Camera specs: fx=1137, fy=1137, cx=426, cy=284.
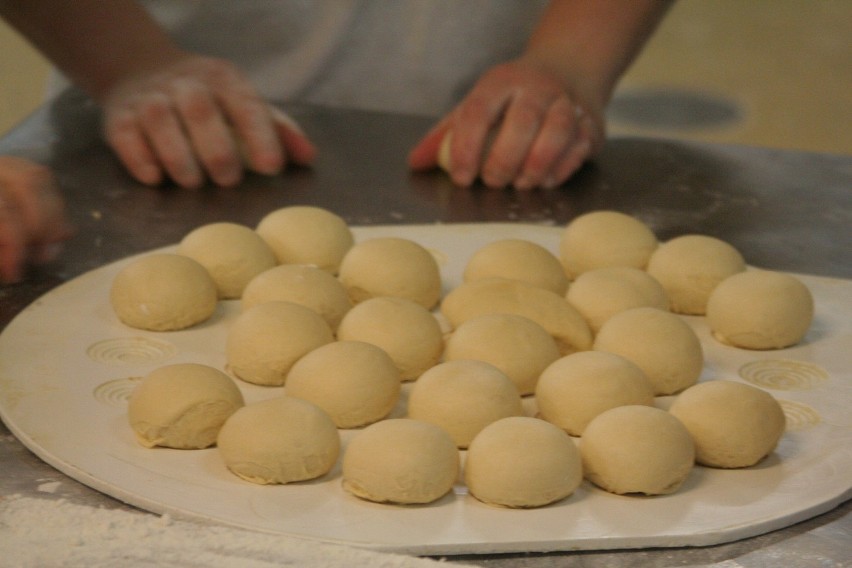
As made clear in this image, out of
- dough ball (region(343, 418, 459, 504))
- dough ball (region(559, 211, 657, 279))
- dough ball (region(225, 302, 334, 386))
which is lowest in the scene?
dough ball (region(559, 211, 657, 279))

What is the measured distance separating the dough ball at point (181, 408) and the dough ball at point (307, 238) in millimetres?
457

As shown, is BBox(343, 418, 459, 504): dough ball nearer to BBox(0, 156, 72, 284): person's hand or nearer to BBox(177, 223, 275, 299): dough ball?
BBox(177, 223, 275, 299): dough ball

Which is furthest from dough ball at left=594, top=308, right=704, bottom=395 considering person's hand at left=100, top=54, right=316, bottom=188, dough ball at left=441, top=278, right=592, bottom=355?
person's hand at left=100, top=54, right=316, bottom=188

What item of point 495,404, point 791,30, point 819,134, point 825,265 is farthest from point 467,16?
point 791,30

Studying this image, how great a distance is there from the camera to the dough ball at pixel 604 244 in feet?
5.40

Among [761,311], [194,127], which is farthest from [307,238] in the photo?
[761,311]

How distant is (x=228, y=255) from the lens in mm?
1576

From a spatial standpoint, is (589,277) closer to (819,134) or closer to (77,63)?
(77,63)

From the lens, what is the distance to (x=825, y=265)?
174cm

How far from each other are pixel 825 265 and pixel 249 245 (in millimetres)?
871

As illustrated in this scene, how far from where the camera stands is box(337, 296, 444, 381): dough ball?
1354mm

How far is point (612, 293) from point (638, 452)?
408mm

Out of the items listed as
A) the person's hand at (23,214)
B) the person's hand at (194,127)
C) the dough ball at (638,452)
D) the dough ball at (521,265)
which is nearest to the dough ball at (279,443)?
the dough ball at (638,452)

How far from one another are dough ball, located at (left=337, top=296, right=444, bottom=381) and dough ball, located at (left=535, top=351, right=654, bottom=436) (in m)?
0.17
